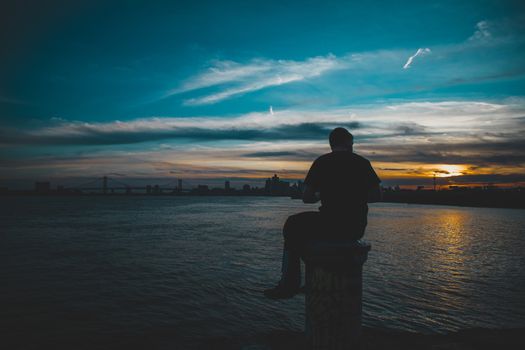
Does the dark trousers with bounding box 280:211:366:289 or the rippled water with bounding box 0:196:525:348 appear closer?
the dark trousers with bounding box 280:211:366:289

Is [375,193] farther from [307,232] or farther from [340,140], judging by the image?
[307,232]

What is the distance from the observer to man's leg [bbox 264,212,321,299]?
3123mm

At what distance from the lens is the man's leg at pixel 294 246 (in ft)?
10.2

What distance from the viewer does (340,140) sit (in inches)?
132

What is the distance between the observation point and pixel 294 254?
3.16 metres

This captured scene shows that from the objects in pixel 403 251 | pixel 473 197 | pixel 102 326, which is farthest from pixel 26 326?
pixel 473 197

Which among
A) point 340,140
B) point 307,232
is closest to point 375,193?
point 340,140

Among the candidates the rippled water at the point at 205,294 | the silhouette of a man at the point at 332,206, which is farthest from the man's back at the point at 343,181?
the rippled water at the point at 205,294

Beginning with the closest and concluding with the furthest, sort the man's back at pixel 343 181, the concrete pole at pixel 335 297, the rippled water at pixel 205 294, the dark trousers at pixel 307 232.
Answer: the concrete pole at pixel 335 297, the dark trousers at pixel 307 232, the man's back at pixel 343 181, the rippled water at pixel 205 294

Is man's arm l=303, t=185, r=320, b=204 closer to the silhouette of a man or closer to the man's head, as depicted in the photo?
the silhouette of a man

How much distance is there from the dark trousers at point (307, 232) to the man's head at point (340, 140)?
0.69 metres

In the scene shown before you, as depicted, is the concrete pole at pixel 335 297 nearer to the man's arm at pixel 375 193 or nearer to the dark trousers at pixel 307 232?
the dark trousers at pixel 307 232

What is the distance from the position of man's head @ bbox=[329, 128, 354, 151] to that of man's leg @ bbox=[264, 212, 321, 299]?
701mm

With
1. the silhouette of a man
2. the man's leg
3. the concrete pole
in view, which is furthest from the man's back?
the concrete pole
